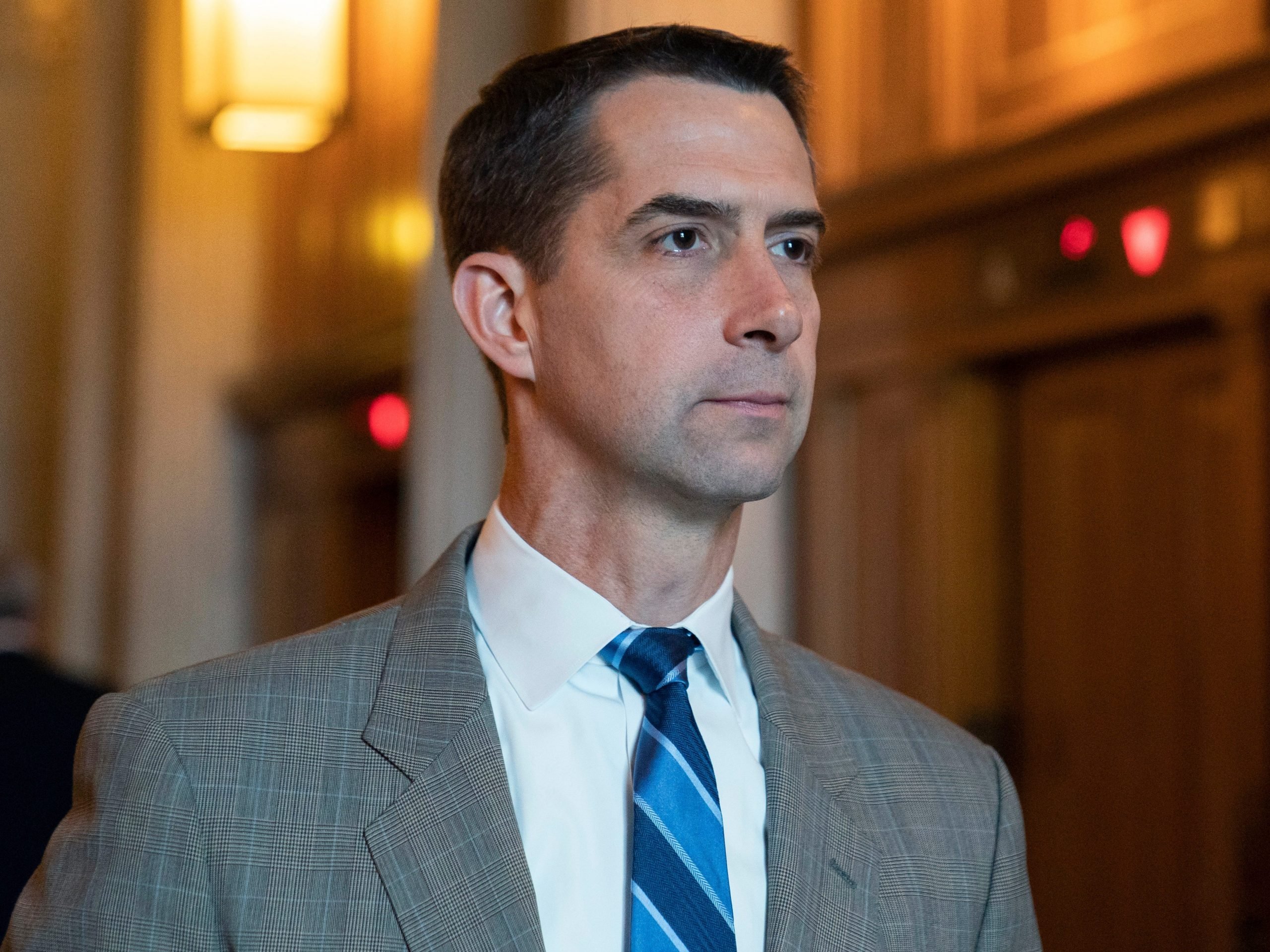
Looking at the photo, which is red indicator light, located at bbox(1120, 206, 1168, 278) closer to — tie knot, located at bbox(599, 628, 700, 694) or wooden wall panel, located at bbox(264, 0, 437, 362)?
wooden wall panel, located at bbox(264, 0, 437, 362)

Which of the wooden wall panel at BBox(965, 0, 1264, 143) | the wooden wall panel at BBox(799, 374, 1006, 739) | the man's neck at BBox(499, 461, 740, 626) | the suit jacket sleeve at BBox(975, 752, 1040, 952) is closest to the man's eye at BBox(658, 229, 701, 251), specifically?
the man's neck at BBox(499, 461, 740, 626)

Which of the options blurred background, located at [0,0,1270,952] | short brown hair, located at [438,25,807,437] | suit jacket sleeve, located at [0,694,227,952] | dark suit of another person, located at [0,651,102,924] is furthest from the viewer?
blurred background, located at [0,0,1270,952]

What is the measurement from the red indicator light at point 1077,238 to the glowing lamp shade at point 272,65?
2087 mm

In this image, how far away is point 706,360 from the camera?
1.79m

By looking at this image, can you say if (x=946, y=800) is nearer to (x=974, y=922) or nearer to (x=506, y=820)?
(x=974, y=922)

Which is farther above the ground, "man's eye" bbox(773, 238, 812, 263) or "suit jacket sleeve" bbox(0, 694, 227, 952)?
"man's eye" bbox(773, 238, 812, 263)

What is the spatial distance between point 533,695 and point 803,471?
386 cm

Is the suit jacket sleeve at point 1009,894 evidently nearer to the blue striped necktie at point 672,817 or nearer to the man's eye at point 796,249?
the blue striped necktie at point 672,817

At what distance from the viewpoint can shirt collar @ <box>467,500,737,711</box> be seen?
1.79 metres

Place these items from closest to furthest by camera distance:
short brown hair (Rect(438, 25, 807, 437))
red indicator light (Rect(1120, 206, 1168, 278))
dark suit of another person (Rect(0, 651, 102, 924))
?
short brown hair (Rect(438, 25, 807, 437)) → dark suit of another person (Rect(0, 651, 102, 924)) → red indicator light (Rect(1120, 206, 1168, 278))

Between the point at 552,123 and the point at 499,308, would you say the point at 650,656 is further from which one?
the point at 552,123

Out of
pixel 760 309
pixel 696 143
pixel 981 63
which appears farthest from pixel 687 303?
pixel 981 63

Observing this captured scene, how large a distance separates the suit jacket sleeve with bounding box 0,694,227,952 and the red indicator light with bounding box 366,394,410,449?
201 inches

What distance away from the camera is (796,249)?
1.96 m
